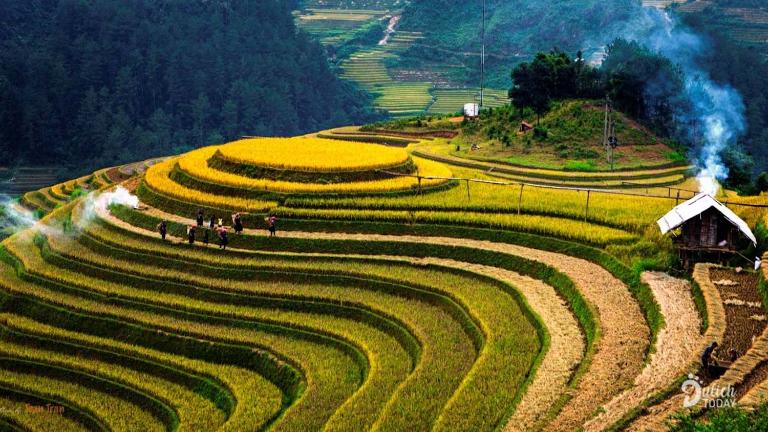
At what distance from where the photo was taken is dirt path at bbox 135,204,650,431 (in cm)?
1355

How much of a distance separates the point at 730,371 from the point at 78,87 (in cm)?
7663

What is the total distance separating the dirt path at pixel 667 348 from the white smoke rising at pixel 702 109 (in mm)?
10112

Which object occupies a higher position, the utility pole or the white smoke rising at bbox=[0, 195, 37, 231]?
the utility pole

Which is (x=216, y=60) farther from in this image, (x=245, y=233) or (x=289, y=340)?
(x=289, y=340)

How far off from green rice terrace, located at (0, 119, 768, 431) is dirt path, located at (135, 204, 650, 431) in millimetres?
57

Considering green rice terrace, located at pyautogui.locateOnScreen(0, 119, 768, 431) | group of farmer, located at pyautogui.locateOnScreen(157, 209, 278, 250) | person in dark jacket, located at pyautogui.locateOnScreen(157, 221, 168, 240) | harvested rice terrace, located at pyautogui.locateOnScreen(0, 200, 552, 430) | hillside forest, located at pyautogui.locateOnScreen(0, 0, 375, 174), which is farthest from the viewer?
hillside forest, located at pyautogui.locateOnScreen(0, 0, 375, 174)

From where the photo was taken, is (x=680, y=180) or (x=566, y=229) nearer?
(x=566, y=229)

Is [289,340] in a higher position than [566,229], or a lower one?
lower

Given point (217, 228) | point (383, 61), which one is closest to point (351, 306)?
point (217, 228)

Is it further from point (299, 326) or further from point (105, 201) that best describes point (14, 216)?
point (299, 326)

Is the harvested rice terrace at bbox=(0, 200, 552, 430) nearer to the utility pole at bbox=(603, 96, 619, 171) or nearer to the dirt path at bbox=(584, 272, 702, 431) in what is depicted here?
the dirt path at bbox=(584, 272, 702, 431)

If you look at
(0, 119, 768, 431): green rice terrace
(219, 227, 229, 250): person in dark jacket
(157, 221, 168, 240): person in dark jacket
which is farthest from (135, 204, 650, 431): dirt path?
(157, 221, 168, 240): person in dark jacket

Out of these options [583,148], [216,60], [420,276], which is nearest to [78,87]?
[216,60]

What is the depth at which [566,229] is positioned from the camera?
888 inches
